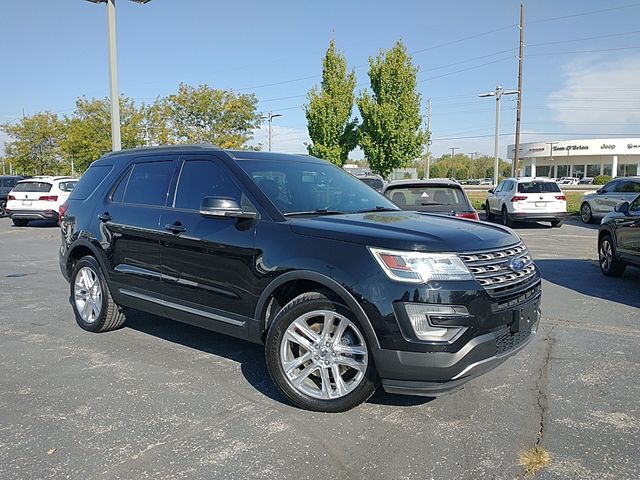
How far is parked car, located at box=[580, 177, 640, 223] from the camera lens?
1666 cm

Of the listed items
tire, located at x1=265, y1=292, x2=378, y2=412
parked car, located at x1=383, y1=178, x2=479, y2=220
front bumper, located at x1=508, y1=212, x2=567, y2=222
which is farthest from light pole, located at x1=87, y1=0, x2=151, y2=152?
tire, located at x1=265, y1=292, x2=378, y2=412

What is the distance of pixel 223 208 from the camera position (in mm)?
3998

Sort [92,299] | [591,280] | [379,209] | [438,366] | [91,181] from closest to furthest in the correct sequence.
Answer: [438,366], [379,209], [92,299], [91,181], [591,280]

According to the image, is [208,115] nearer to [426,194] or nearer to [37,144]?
[37,144]

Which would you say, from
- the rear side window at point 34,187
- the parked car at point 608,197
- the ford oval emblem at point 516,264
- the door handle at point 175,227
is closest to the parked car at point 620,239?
the ford oval emblem at point 516,264

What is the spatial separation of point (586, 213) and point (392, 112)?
10505 mm

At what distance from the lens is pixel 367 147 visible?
2742 centimetres

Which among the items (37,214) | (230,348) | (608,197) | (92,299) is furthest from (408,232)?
(37,214)

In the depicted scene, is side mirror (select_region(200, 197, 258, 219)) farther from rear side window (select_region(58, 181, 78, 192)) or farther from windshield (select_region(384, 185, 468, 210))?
rear side window (select_region(58, 181, 78, 192))

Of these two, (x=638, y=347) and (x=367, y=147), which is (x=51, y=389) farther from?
(x=367, y=147)

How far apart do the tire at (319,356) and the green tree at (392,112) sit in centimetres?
2344

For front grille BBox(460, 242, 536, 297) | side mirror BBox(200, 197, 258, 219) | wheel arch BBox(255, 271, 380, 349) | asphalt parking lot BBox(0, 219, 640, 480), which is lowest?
asphalt parking lot BBox(0, 219, 640, 480)

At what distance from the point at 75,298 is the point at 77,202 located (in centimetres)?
102

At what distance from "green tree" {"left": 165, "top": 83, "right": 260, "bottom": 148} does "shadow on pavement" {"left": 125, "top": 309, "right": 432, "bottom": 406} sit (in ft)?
95.9
